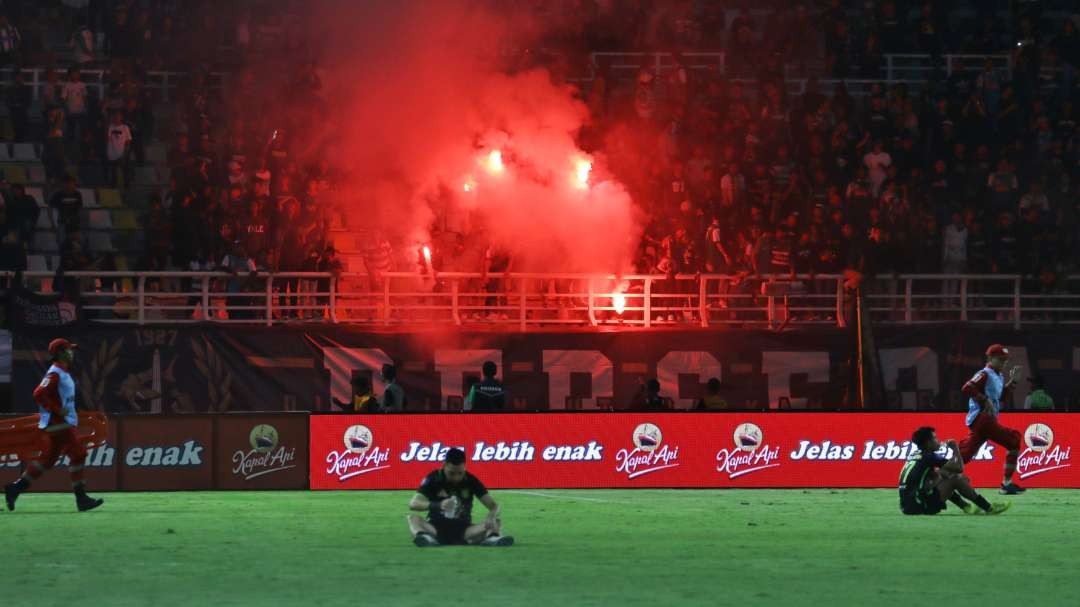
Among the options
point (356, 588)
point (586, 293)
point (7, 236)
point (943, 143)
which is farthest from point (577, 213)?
point (356, 588)

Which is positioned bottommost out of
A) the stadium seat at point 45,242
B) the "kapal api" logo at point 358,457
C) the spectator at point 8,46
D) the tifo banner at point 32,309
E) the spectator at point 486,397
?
the "kapal api" logo at point 358,457

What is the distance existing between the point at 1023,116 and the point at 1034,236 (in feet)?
11.3

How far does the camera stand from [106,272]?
26844 millimetres

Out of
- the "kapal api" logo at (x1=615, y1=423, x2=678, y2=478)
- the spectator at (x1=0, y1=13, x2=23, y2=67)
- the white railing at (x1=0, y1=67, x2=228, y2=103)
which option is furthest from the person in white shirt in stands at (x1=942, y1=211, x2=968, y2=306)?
the spectator at (x1=0, y1=13, x2=23, y2=67)

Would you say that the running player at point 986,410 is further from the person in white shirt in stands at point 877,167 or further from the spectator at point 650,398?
the person in white shirt in stands at point 877,167

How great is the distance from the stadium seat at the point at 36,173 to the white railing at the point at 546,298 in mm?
2694

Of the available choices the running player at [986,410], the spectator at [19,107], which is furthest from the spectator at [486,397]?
the spectator at [19,107]

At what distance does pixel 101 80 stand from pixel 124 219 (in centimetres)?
287

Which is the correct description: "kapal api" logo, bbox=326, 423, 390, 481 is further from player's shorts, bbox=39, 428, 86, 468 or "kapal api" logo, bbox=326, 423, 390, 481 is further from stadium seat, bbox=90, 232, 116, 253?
stadium seat, bbox=90, 232, 116, 253

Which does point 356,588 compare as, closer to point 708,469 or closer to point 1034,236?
point 708,469

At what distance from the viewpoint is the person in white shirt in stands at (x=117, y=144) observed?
1198 inches

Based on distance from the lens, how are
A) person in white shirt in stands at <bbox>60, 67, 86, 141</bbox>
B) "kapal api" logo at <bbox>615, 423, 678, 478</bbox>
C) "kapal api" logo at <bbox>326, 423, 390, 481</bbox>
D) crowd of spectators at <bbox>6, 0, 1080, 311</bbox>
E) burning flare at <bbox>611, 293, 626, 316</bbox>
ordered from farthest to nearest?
1. person in white shirt in stands at <bbox>60, 67, 86, 141</bbox>
2. crowd of spectators at <bbox>6, 0, 1080, 311</bbox>
3. burning flare at <bbox>611, 293, 626, 316</bbox>
4. "kapal api" logo at <bbox>615, 423, 678, 478</bbox>
5. "kapal api" logo at <bbox>326, 423, 390, 481</bbox>

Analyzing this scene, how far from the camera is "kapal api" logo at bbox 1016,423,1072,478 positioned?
2403 cm

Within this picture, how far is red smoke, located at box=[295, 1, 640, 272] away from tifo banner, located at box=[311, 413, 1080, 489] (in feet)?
19.7
